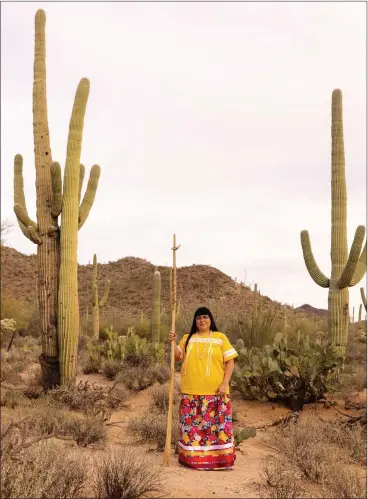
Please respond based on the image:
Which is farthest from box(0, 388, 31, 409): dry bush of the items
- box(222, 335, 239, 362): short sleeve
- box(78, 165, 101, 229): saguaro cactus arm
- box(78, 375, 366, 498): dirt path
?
box(222, 335, 239, 362): short sleeve

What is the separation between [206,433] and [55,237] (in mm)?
4935

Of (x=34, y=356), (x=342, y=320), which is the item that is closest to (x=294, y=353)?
(x=342, y=320)

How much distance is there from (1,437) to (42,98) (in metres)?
7.06

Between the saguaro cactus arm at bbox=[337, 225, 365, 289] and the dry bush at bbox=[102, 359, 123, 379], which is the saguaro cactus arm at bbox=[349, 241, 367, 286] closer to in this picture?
the saguaro cactus arm at bbox=[337, 225, 365, 289]

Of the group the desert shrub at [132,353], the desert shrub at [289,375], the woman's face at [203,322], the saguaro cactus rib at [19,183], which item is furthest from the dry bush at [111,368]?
the woman's face at [203,322]

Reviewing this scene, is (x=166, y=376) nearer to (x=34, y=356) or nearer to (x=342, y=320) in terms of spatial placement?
(x=342, y=320)

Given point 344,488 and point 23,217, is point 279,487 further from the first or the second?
point 23,217

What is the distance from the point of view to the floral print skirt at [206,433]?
19.4ft

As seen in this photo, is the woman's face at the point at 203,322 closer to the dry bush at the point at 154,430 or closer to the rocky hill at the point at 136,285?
the dry bush at the point at 154,430

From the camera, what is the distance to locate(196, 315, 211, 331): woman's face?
20.4 ft

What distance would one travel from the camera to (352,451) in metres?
6.32

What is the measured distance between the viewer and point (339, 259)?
9.81m

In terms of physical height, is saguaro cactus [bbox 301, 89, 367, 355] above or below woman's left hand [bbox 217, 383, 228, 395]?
above

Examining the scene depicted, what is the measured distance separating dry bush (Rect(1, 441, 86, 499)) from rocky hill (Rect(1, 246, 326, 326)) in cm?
2856
